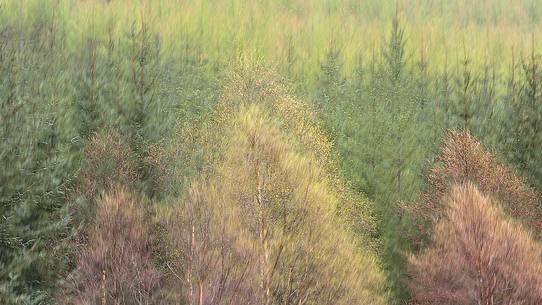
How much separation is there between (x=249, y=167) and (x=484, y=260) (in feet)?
29.4

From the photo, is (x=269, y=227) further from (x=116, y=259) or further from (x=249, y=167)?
(x=116, y=259)

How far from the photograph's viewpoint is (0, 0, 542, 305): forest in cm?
2052

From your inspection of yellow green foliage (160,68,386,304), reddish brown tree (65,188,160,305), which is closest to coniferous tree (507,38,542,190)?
yellow green foliage (160,68,386,304)

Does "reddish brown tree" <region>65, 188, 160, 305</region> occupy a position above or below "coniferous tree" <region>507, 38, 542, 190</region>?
below

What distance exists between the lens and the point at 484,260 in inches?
818

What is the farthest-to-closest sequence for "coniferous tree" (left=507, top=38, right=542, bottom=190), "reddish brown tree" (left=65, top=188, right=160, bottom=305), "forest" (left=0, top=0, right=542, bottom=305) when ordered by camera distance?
"coniferous tree" (left=507, top=38, right=542, bottom=190) < "reddish brown tree" (left=65, top=188, right=160, bottom=305) < "forest" (left=0, top=0, right=542, bottom=305)

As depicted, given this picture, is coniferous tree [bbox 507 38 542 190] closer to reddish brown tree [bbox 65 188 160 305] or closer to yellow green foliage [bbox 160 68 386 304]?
yellow green foliage [bbox 160 68 386 304]

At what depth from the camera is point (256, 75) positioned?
25984 millimetres

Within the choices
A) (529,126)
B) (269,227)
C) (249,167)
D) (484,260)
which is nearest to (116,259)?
(269,227)

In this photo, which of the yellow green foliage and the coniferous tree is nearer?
the yellow green foliage

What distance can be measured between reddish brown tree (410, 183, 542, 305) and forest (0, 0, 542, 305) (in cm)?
7

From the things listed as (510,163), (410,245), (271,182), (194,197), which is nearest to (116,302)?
(194,197)

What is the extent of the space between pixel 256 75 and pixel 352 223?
300 inches

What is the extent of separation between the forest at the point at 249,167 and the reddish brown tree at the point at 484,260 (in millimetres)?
71
